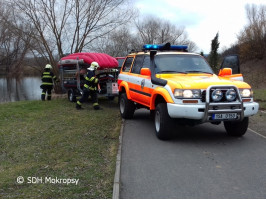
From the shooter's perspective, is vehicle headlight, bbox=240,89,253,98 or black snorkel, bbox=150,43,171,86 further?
Answer: black snorkel, bbox=150,43,171,86

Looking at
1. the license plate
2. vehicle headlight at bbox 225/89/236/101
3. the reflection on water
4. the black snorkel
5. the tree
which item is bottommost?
the reflection on water

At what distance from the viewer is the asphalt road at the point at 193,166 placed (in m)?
3.79

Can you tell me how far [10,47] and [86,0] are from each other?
20.6 metres

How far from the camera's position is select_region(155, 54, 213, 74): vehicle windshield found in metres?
6.95

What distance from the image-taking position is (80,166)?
474cm

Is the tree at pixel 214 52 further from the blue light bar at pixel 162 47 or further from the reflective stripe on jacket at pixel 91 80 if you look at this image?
the blue light bar at pixel 162 47

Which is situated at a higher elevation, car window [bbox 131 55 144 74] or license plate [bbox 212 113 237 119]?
car window [bbox 131 55 144 74]

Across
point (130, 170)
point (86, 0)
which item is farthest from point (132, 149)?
point (86, 0)

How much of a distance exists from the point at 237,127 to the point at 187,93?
177 cm

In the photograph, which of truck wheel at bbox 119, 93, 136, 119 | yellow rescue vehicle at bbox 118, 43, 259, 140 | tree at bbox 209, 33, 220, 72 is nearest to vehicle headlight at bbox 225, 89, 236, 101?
yellow rescue vehicle at bbox 118, 43, 259, 140

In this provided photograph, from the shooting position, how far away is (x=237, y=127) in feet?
21.4

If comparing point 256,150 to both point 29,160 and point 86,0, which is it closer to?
point 29,160

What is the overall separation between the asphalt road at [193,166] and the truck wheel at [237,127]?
141mm

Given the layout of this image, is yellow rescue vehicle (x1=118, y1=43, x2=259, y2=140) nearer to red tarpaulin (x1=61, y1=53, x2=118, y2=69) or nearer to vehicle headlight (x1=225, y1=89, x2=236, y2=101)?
vehicle headlight (x1=225, y1=89, x2=236, y2=101)
